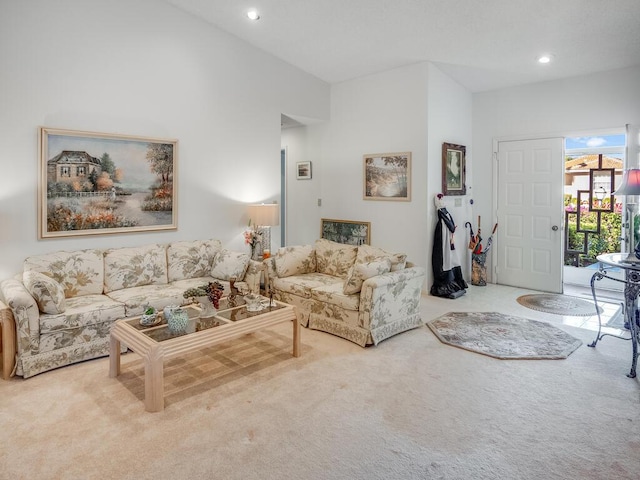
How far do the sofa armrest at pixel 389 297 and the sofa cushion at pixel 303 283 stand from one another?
2.13 feet

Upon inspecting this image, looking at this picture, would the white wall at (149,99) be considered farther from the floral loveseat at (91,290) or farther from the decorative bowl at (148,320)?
the decorative bowl at (148,320)

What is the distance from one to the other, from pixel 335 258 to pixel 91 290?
8.16 ft

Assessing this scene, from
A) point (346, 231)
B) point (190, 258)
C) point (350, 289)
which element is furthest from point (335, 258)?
point (346, 231)

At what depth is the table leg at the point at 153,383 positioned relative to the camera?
2.77m

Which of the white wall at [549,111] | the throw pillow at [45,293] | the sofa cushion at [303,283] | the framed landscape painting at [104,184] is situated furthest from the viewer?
the white wall at [549,111]

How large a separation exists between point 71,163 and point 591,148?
672 centimetres

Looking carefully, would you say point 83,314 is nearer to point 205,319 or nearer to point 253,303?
point 205,319

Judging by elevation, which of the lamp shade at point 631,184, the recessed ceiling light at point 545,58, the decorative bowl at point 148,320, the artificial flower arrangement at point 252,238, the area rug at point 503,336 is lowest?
the area rug at point 503,336

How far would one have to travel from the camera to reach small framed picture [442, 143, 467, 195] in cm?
592

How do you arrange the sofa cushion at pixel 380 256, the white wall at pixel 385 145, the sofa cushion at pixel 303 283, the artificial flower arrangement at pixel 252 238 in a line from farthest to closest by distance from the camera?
the white wall at pixel 385 145 < the artificial flower arrangement at pixel 252 238 < the sofa cushion at pixel 303 283 < the sofa cushion at pixel 380 256

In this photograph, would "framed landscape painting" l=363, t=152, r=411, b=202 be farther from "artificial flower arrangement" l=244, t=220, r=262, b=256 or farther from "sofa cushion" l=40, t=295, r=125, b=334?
"sofa cushion" l=40, t=295, r=125, b=334

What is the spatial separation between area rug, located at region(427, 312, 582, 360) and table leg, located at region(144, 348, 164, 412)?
98.5 inches

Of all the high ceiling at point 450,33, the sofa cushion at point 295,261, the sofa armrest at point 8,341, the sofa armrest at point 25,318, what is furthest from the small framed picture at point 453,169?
the sofa armrest at point 8,341

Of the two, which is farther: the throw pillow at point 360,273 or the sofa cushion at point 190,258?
the sofa cushion at point 190,258
